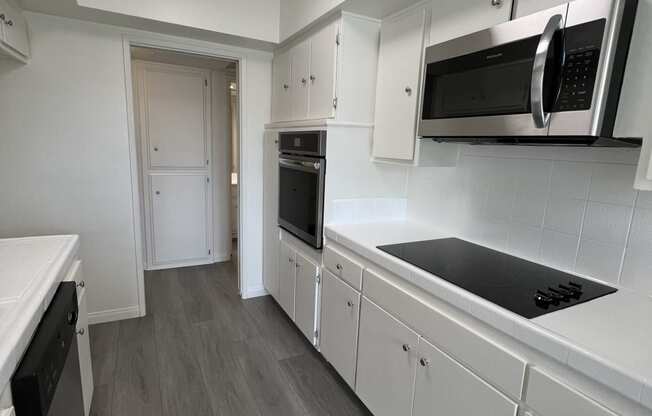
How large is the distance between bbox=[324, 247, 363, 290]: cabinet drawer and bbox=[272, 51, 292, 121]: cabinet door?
1.16 meters

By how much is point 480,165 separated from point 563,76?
760 millimetres

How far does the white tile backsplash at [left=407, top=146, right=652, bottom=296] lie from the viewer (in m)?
1.25

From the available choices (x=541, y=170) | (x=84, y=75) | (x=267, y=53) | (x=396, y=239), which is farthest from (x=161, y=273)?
(x=541, y=170)

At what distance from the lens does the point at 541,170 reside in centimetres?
152

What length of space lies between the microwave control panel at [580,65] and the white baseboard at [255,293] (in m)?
2.73

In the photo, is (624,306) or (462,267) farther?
(462,267)

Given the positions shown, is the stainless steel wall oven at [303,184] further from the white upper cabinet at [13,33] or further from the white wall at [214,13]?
the white upper cabinet at [13,33]

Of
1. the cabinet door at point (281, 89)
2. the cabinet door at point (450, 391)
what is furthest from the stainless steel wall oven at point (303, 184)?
the cabinet door at point (450, 391)

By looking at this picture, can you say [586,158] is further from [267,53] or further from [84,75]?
[84,75]

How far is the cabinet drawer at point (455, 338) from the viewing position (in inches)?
40.4

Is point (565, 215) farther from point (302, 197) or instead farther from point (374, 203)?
point (302, 197)

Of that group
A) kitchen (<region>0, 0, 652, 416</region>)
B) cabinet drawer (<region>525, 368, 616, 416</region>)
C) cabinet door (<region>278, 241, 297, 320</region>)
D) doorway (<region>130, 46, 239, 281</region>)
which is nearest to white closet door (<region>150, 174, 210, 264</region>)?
doorway (<region>130, 46, 239, 281</region>)

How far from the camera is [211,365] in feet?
7.38

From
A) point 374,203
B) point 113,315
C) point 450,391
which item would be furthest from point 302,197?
point 113,315
